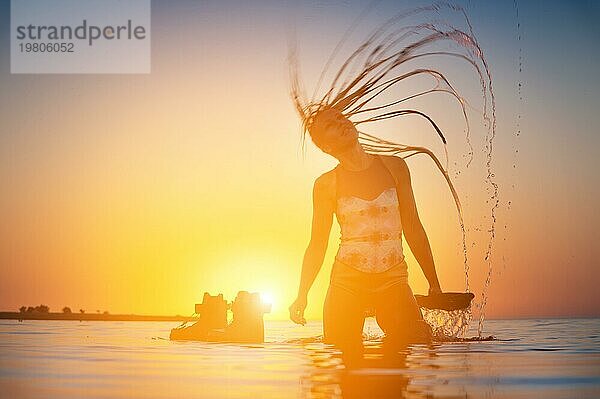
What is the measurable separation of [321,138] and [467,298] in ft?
8.32

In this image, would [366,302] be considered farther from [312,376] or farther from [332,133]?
[312,376]

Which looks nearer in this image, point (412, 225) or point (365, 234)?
point (365, 234)

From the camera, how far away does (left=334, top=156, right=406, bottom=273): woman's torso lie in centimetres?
853

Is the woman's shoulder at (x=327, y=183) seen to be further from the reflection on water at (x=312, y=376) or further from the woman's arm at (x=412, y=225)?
the reflection on water at (x=312, y=376)

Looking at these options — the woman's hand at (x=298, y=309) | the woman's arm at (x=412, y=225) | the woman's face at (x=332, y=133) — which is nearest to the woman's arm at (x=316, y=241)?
the woman's hand at (x=298, y=309)

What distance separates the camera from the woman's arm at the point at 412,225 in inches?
351

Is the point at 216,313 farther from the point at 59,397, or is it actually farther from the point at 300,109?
the point at 59,397

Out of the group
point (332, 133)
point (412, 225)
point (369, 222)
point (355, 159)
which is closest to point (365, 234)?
point (369, 222)

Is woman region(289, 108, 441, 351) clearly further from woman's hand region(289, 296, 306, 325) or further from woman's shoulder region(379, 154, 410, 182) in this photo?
woman's hand region(289, 296, 306, 325)

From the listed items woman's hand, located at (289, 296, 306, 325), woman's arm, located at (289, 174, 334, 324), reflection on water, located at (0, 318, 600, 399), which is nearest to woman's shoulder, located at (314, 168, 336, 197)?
woman's arm, located at (289, 174, 334, 324)

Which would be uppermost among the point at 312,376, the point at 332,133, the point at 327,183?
the point at 332,133

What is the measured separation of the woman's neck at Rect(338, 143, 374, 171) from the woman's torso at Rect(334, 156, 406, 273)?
10cm

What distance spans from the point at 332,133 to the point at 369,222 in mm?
1032

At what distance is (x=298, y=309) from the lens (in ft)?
30.3
